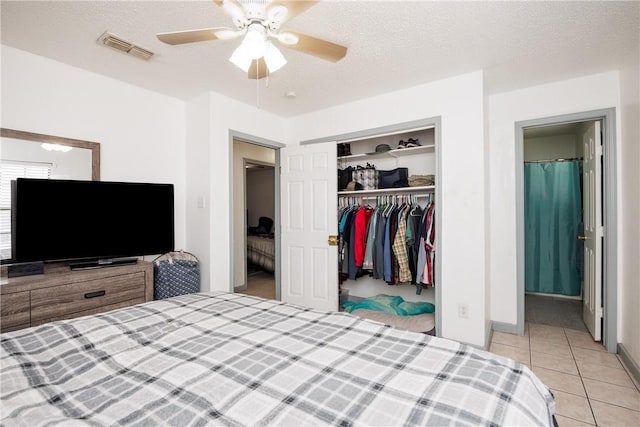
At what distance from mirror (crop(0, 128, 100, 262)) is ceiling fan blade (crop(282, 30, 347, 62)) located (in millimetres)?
2054

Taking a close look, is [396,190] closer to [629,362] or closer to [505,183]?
[505,183]

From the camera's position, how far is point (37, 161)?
2.32 m

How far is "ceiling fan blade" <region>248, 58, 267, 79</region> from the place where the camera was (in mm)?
1811

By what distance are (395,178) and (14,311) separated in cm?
320

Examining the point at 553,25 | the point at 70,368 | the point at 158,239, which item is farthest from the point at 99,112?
the point at 553,25

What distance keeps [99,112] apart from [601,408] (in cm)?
419

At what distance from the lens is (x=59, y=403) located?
83cm

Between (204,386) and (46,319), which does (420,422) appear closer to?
(204,386)

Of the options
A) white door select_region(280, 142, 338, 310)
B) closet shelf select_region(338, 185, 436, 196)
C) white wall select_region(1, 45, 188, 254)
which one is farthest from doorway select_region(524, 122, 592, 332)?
white wall select_region(1, 45, 188, 254)

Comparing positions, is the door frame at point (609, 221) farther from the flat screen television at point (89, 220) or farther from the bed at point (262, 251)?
the bed at point (262, 251)

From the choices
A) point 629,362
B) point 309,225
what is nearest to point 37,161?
point 309,225

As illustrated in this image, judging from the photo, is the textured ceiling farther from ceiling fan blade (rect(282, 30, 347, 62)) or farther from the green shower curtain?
the green shower curtain

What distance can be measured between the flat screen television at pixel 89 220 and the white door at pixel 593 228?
3808 millimetres

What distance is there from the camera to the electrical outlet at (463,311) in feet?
8.68
